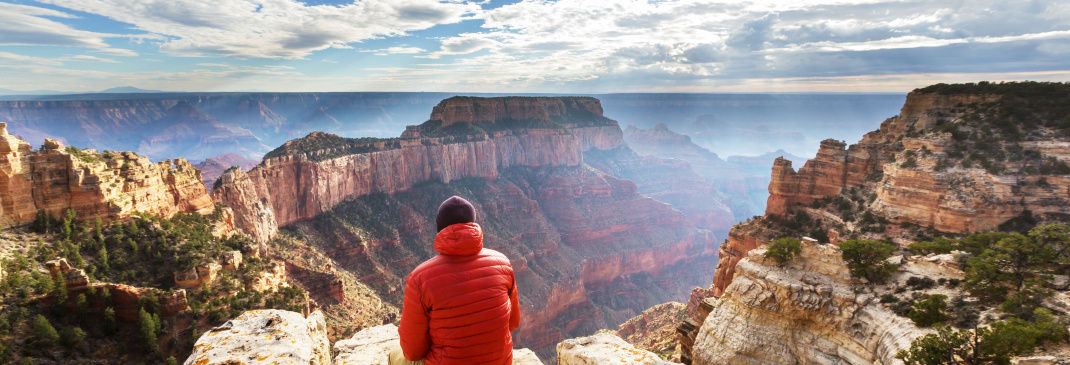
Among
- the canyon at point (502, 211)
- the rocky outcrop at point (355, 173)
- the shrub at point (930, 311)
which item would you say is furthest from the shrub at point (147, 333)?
the shrub at point (930, 311)

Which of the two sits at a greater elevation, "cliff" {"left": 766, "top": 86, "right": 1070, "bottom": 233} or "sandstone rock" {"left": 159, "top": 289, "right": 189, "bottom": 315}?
"cliff" {"left": 766, "top": 86, "right": 1070, "bottom": 233}

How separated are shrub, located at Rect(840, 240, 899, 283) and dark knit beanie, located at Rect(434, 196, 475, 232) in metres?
16.5

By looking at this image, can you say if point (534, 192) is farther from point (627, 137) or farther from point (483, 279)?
point (627, 137)

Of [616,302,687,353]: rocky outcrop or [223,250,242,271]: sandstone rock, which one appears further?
[616,302,687,353]: rocky outcrop

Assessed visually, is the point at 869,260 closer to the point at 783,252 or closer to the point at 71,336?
the point at 783,252

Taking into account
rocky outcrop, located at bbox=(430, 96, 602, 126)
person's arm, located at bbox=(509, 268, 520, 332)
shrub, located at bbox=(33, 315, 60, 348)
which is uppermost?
rocky outcrop, located at bbox=(430, 96, 602, 126)

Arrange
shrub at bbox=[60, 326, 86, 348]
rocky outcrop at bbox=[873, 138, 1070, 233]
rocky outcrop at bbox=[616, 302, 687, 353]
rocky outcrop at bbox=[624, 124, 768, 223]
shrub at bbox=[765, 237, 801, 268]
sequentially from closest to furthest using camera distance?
shrub at bbox=[60, 326, 86, 348] < shrub at bbox=[765, 237, 801, 268] < rocky outcrop at bbox=[873, 138, 1070, 233] < rocky outcrop at bbox=[616, 302, 687, 353] < rocky outcrop at bbox=[624, 124, 768, 223]

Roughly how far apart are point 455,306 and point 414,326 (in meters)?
0.60

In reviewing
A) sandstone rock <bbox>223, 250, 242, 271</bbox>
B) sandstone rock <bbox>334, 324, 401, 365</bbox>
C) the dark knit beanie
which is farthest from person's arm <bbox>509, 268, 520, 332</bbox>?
sandstone rock <bbox>223, 250, 242, 271</bbox>

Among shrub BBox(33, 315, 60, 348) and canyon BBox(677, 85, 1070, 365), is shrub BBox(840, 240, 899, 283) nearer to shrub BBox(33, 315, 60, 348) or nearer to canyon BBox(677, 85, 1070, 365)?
canyon BBox(677, 85, 1070, 365)

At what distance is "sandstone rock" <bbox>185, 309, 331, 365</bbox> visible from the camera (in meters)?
5.64

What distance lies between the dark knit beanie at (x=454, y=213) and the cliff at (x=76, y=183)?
24.4m

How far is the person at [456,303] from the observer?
510cm

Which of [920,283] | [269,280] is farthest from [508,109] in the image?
[920,283]
